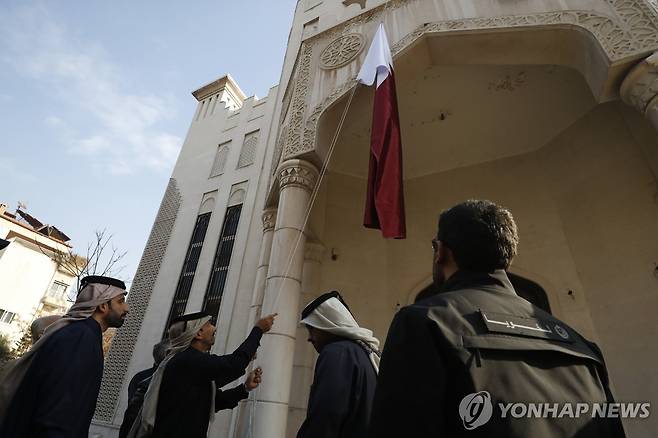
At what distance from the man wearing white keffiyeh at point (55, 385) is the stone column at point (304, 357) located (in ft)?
10.3

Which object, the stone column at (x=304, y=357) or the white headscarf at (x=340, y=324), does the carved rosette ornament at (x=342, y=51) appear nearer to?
the stone column at (x=304, y=357)

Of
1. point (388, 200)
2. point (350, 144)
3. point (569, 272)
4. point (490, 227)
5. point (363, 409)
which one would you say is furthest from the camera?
point (350, 144)

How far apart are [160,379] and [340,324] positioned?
1.29 meters

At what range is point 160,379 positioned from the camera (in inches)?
91.2

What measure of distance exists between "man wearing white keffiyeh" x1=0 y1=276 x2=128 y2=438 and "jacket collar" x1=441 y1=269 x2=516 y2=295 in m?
1.82

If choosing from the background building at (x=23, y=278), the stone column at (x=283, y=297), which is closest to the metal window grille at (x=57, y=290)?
the background building at (x=23, y=278)

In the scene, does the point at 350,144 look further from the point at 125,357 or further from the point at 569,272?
the point at 125,357

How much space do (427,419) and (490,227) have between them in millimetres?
637

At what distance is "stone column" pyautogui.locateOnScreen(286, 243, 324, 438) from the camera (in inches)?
207

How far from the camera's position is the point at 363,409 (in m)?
1.71

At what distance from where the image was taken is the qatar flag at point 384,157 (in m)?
3.73

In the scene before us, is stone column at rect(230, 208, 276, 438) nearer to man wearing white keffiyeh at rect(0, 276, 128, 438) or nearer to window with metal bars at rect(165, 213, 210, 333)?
window with metal bars at rect(165, 213, 210, 333)

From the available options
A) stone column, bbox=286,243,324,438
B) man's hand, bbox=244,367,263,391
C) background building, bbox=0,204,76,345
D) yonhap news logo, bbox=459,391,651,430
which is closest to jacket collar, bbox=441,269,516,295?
yonhap news logo, bbox=459,391,651,430

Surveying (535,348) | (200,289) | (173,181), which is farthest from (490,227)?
(173,181)
